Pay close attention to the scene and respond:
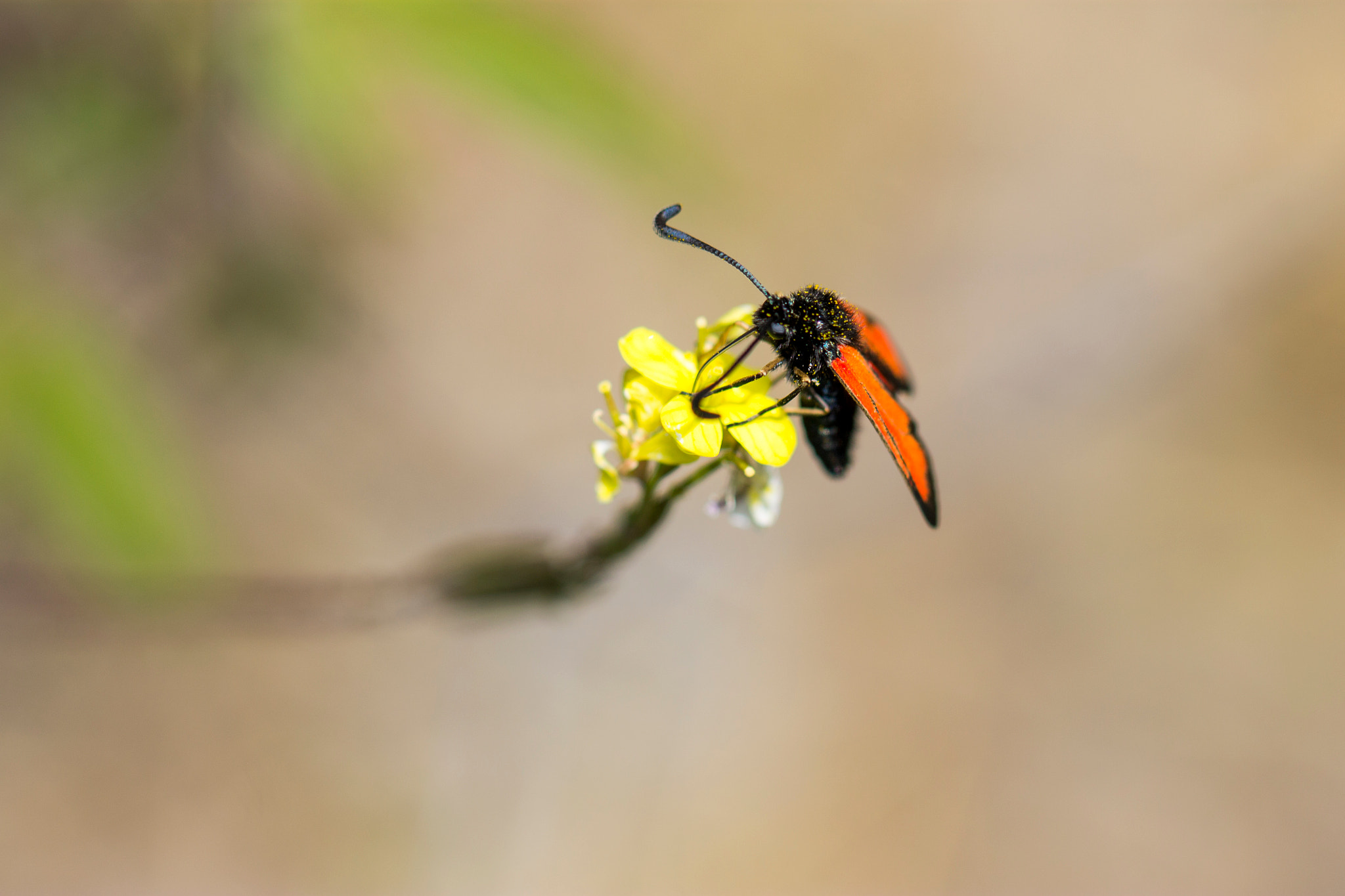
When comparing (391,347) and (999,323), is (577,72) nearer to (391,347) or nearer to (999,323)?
(391,347)

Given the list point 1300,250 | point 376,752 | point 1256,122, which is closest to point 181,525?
point 376,752

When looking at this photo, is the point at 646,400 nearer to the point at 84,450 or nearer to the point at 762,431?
the point at 762,431

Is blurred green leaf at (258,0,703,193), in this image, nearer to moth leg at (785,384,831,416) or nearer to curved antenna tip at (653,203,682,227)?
curved antenna tip at (653,203,682,227)

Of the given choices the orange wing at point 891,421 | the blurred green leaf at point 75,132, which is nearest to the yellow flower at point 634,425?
the orange wing at point 891,421

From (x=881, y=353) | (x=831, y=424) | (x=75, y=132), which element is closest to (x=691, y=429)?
(x=831, y=424)

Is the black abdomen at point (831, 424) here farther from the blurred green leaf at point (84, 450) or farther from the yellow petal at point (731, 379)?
the blurred green leaf at point (84, 450)

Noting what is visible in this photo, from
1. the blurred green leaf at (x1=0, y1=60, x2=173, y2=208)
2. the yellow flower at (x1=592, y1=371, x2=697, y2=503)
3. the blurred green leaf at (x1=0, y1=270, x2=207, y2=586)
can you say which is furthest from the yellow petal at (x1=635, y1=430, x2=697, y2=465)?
the blurred green leaf at (x1=0, y1=60, x2=173, y2=208)
